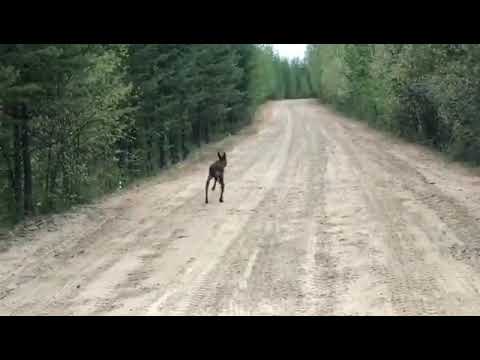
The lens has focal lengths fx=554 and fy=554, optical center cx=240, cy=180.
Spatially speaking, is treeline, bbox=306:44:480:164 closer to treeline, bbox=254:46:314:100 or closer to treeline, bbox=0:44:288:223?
treeline, bbox=0:44:288:223

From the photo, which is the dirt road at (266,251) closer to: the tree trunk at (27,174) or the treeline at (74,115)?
the tree trunk at (27,174)

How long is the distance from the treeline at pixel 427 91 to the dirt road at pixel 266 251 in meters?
2.53

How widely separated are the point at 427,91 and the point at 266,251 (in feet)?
54.3

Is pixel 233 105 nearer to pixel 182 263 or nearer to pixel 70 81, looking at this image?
pixel 70 81

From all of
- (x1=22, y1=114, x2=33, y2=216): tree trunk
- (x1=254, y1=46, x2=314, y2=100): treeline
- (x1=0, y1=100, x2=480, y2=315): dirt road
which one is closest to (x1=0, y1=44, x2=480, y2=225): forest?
(x1=22, y1=114, x2=33, y2=216): tree trunk

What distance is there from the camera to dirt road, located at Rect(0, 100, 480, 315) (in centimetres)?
718

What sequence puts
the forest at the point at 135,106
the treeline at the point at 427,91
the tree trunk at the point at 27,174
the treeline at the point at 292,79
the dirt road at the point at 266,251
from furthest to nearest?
the treeline at the point at 292,79, the treeline at the point at 427,91, the tree trunk at the point at 27,174, the forest at the point at 135,106, the dirt road at the point at 266,251

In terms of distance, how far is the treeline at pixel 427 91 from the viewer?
17311 millimetres

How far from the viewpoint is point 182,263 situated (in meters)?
9.15

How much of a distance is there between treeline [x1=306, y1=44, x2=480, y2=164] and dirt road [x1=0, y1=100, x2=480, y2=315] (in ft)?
8.29

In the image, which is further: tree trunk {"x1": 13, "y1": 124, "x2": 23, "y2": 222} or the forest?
tree trunk {"x1": 13, "y1": 124, "x2": 23, "y2": 222}

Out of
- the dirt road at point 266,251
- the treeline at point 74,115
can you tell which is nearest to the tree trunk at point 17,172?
the treeline at point 74,115
